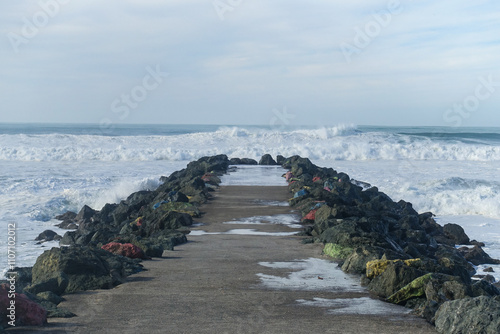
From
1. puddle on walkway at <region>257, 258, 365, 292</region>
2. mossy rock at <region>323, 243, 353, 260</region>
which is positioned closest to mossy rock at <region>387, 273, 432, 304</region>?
puddle on walkway at <region>257, 258, 365, 292</region>

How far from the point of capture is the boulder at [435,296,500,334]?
4406 mm

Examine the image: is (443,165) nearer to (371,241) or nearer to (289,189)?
(289,189)

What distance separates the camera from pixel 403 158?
4122cm

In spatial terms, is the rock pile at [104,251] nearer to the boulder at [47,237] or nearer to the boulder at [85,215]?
the boulder at [47,237]

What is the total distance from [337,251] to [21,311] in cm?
455

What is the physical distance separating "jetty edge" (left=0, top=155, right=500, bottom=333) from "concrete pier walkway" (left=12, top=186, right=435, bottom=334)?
0.20 metres

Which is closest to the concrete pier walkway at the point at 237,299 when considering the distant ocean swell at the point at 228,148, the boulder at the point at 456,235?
the boulder at the point at 456,235

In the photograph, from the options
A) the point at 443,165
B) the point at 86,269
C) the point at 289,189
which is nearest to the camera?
the point at 86,269

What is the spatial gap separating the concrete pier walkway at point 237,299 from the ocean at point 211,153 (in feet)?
15.2

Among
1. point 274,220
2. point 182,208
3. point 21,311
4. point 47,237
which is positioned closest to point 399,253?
point 274,220

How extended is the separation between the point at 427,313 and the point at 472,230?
11.1 m

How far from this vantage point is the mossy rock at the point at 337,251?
26.1 feet

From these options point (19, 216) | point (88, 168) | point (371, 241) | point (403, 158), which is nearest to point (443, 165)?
point (403, 158)

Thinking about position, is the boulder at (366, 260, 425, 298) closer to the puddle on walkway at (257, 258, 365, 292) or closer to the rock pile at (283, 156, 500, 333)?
the rock pile at (283, 156, 500, 333)
